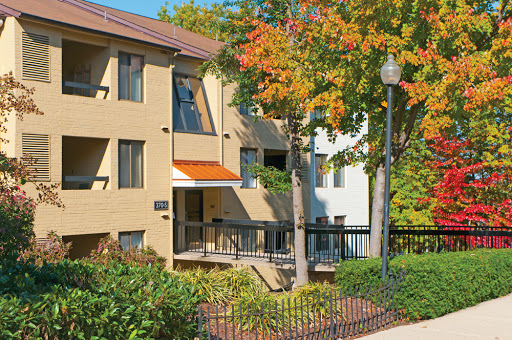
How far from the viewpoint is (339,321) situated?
11.4 meters

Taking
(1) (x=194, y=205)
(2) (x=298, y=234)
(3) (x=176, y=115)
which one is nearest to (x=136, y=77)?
(3) (x=176, y=115)

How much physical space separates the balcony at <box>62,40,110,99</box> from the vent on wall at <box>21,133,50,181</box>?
206cm

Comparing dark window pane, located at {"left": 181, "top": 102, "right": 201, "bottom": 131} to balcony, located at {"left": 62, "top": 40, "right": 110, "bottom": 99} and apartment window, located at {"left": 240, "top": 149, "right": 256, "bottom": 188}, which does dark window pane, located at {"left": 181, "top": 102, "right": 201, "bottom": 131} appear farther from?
balcony, located at {"left": 62, "top": 40, "right": 110, "bottom": 99}

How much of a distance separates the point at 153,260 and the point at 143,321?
36.9 feet

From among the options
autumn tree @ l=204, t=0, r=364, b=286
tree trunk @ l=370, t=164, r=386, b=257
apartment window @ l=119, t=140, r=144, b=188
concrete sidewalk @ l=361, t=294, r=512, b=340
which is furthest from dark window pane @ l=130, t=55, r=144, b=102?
concrete sidewalk @ l=361, t=294, r=512, b=340

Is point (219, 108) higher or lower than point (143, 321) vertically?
higher

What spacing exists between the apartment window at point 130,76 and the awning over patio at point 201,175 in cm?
275

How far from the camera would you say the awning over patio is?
19.6 meters

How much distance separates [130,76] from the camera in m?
19.4

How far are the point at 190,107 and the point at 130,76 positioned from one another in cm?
297

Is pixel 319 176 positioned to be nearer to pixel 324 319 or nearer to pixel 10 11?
pixel 10 11

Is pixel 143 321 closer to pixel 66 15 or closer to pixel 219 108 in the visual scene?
pixel 66 15

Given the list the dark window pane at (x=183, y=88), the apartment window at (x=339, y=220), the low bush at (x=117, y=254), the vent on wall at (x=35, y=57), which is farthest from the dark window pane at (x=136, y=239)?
the apartment window at (x=339, y=220)

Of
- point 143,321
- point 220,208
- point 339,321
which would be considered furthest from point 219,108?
point 143,321
